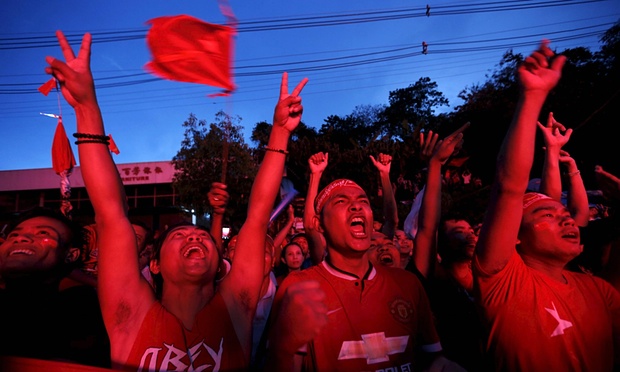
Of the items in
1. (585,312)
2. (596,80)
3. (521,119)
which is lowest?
(585,312)

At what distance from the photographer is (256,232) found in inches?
89.2

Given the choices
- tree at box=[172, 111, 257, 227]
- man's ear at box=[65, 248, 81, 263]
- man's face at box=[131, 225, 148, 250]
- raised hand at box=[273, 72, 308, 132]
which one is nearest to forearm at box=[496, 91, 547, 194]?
raised hand at box=[273, 72, 308, 132]

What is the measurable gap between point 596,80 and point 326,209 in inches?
787

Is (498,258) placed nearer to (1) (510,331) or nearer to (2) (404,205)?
(1) (510,331)

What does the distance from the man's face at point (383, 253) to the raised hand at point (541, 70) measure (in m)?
2.23

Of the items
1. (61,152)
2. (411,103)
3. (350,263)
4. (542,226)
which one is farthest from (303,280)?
(411,103)

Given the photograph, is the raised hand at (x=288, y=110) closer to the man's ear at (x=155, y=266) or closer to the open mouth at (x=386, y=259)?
the man's ear at (x=155, y=266)

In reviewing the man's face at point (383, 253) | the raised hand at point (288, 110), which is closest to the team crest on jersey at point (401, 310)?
the raised hand at point (288, 110)

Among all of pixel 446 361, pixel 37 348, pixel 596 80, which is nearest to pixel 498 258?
pixel 446 361

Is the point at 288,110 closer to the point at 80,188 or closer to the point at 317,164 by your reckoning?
the point at 317,164

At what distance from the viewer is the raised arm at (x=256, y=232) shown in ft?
7.21

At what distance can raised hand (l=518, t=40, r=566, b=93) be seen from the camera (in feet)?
6.89

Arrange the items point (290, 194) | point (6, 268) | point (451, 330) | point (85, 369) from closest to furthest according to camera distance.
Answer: point (85, 369), point (6, 268), point (451, 330), point (290, 194)

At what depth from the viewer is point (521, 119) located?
2.06m
